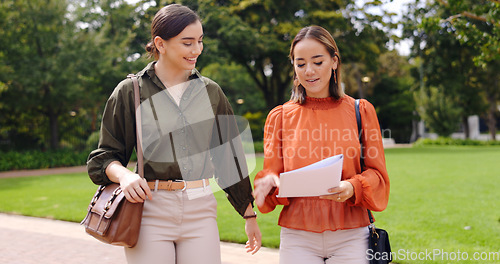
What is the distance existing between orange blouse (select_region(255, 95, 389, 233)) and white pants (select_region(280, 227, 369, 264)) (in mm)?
45

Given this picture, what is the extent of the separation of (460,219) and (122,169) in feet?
21.6

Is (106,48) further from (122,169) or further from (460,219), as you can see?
(122,169)

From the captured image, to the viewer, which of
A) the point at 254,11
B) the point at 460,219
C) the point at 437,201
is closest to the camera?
the point at 460,219

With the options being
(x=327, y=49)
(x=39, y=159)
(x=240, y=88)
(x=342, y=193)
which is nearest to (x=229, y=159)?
(x=342, y=193)

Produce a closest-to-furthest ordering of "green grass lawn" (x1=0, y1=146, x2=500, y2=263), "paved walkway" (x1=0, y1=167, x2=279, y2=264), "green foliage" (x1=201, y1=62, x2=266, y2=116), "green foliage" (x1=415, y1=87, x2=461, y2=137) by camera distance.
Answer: "paved walkway" (x1=0, y1=167, x2=279, y2=264), "green grass lawn" (x1=0, y1=146, x2=500, y2=263), "green foliage" (x1=415, y1=87, x2=461, y2=137), "green foliage" (x1=201, y1=62, x2=266, y2=116)

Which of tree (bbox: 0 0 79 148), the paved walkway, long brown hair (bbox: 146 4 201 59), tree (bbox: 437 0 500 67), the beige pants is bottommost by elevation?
the paved walkway

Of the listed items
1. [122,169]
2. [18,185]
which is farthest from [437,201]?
[18,185]

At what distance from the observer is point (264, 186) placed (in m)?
2.33

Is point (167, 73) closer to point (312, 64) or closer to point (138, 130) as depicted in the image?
point (138, 130)

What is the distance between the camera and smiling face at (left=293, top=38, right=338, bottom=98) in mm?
2367

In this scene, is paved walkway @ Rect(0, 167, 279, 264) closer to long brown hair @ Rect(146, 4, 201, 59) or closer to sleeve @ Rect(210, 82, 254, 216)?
sleeve @ Rect(210, 82, 254, 216)

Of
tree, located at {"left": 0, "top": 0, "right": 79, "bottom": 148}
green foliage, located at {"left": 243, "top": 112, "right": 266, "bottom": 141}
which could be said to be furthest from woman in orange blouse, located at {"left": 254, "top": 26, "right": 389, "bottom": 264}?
green foliage, located at {"left": 243, "top": 112, "right": 266, "bottom": 141}

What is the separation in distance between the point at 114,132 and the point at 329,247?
3.73 feet

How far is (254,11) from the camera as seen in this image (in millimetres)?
25203
